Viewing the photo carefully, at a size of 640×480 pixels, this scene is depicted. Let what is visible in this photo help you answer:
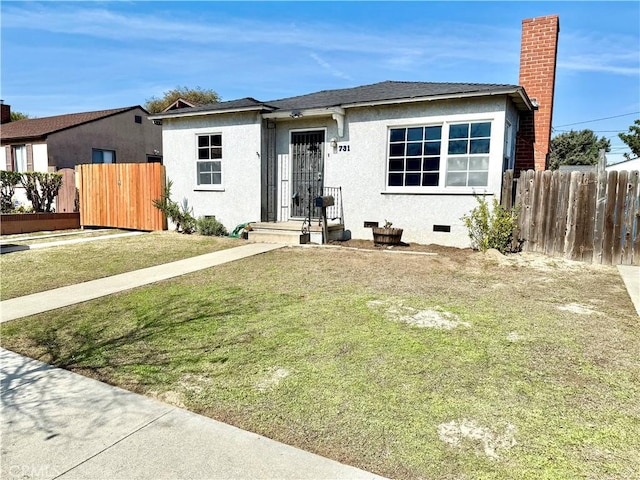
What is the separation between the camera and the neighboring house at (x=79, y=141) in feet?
65.3

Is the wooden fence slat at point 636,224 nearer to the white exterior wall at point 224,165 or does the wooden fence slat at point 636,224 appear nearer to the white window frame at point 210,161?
the white exterior wall at point 224,165

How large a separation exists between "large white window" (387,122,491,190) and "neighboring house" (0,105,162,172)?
1620cm

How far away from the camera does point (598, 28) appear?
599 inches

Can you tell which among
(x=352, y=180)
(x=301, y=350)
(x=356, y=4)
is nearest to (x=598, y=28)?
(x=356, y=4)

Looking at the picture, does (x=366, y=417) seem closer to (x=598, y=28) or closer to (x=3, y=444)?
(x=3, y=444)

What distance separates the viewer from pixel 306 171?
11820 mm

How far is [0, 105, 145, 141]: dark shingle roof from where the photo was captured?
20.2 m

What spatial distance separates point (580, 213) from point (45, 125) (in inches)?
989

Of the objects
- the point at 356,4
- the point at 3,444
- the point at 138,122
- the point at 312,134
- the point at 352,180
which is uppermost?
the point at 356,4

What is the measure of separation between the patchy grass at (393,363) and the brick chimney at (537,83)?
6.22 meters

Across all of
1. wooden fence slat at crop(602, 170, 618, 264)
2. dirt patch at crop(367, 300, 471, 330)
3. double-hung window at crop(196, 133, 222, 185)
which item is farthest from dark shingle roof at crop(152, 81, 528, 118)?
dirt patch at crop(367, 300, 471, 330)

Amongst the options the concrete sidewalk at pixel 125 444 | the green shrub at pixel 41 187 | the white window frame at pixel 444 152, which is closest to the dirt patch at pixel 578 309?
the concrete sidewalk at pixel 125 444

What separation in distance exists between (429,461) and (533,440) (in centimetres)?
71

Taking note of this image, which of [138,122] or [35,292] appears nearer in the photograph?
[35,292]
